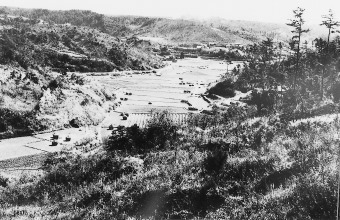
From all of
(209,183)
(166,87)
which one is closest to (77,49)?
(166,87)

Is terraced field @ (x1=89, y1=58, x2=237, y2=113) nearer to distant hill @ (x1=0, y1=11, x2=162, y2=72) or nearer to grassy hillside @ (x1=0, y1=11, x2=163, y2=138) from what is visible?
grassy hillside @ (x1=0, y1=11, x2=163, y2=138)

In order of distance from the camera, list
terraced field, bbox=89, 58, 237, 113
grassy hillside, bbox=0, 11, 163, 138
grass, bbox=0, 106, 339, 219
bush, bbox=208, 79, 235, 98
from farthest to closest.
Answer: bush, bbox=208, 79, 235, 98, terraced field, bbox=89, 58, 237, 113, grassy hillside, bbox=0, 11, 163, 138, grass, bbox=0, 106, 339, 219

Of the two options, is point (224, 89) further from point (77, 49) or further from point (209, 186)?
point (209, 186)

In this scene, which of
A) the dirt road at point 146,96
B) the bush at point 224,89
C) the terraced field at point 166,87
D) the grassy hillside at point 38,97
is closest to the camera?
the dirt road at point 146,96

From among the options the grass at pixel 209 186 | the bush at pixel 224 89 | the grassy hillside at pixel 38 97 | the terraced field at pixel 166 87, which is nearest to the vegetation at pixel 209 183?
the grass at pixel 209 186

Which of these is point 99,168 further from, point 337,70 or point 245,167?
point 337,70

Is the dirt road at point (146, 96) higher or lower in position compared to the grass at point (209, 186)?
lower

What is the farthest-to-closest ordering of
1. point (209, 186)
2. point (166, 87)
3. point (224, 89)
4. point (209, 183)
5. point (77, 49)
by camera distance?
point (77, 49) < point (166, 87) < point (224, 89) < point (209, 183) < point (209, 186)

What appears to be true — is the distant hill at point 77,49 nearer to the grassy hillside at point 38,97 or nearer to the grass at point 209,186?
the grassy hillside at point 38,97

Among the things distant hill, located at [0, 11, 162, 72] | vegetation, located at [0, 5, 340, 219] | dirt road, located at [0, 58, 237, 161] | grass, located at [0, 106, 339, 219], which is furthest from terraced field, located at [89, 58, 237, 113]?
grass, located at [0, 106, 339, 219]

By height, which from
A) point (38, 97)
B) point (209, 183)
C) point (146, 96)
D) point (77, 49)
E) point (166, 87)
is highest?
point (77, 49)

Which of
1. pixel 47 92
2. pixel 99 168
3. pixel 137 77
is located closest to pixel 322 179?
pixel 99 168
